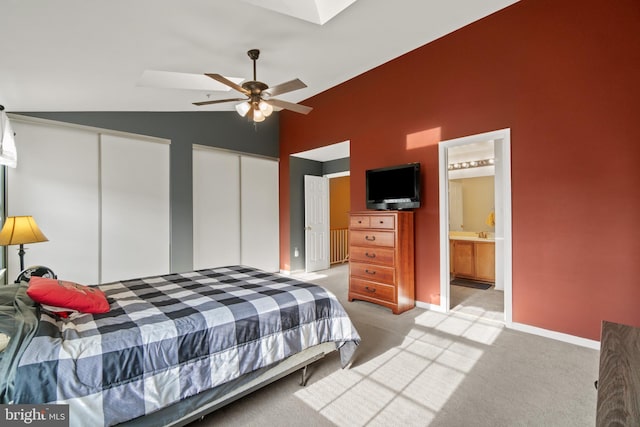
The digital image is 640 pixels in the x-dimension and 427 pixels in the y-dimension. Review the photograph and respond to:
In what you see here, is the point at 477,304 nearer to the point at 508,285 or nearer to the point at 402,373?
the point at 508,285

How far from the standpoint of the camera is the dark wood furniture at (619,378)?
2.45ft

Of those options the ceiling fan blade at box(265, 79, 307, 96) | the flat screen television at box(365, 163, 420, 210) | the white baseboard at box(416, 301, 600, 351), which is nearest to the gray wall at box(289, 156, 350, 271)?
the flat screen television at box(365, 163, 420, 210)

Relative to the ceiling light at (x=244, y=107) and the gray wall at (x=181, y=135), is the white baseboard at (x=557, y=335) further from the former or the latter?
the gray wall at (x=181, y=135)

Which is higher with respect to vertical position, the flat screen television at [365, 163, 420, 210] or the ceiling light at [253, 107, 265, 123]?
the ceiling light at [253, 107, 265, 123]

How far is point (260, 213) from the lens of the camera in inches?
220

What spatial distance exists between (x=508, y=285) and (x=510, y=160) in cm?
133

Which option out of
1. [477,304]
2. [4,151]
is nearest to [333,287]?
[477,304]

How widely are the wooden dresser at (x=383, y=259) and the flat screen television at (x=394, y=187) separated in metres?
0.22

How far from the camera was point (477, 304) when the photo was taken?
12.7 ft

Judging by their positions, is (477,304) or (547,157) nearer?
(547,157)

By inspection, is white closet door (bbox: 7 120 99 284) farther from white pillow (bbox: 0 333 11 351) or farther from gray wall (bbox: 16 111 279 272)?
white pillow (bbox: 0 333 11 351)

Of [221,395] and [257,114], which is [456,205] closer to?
[257,114]

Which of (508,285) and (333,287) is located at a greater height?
(508,285)

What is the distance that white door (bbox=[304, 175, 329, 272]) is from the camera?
597 centimetres
